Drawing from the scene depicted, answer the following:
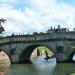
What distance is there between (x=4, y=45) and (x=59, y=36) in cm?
1386

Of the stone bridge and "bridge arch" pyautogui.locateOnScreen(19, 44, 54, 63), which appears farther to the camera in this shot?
"bridge arch" pyautogui.locateOnScreen(19, 44, 54, 63)

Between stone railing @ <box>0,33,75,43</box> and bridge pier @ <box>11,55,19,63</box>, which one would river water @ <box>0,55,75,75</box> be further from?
bridge pier @ <box>11,55,19,63</box>

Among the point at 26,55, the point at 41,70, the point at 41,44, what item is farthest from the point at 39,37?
the point at 41,70

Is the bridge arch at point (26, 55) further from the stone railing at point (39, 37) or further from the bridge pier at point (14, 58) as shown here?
the stone railing at point (39, 37)

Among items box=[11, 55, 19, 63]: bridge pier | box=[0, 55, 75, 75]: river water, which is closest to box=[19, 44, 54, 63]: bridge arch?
box=[11, 55, 19, 63]: bridge pier

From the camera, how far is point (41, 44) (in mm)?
93438

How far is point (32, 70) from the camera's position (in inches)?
3211

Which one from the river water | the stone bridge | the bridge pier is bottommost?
the river water

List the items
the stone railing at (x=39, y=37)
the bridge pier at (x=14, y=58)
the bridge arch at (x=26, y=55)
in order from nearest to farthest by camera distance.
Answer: the stone railing at (x=39, y=37)
the bridge pier at (x=14, y=58)
the bridge arch at (x=26, y=55)

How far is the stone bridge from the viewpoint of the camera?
90.7m

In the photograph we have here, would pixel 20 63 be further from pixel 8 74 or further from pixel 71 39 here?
pixel 8 74

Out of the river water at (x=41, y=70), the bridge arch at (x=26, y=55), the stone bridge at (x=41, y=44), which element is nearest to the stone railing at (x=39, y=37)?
the stone bridge at (x=41, y=44)

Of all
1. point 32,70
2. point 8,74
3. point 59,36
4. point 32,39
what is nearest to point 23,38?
point 32,39

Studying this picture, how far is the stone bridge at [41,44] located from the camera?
90688mm
